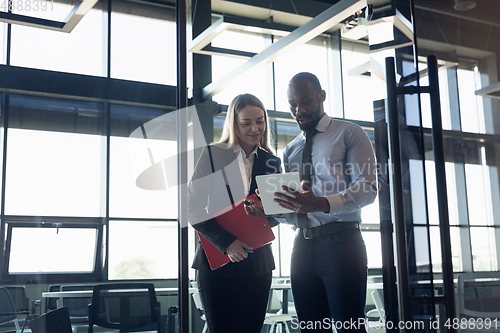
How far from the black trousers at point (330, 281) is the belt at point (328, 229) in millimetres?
16

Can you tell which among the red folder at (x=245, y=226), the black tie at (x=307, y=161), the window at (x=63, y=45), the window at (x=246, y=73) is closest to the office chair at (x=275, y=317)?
the red folder at (x=245, y=226)

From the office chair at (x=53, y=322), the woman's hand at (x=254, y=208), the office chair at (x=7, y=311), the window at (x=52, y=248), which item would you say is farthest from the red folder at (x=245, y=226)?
the office chair at (x=7, y=311)

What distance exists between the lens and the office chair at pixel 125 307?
1832 mm

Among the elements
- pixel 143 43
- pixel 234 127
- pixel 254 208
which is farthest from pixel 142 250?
pixel 143 43

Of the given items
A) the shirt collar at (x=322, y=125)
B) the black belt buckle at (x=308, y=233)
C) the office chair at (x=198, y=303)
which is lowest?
the office chair at (x=198, y=303)

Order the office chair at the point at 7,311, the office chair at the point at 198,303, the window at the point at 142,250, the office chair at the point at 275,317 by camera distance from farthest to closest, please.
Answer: the office chair at the point at 275,317 → the office chair at the point at 198,303 → the window at the point at 142,250 → the office chair at the point at 7,311

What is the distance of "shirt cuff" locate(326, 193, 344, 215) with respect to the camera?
1828 mm

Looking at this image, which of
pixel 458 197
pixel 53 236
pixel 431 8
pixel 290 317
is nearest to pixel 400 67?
pixel 431 8

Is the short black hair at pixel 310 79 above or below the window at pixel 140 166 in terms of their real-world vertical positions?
above

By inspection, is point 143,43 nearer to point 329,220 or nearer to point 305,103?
point 305,103

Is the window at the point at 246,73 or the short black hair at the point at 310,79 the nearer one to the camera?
the short black hair at the point at 310,79

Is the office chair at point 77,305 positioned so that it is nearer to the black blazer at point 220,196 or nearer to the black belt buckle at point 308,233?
the black blazer at point 220,196

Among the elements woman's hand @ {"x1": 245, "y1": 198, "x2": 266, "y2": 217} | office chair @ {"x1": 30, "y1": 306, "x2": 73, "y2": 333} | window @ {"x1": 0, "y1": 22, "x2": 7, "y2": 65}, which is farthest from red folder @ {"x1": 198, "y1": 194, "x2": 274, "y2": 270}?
window @ {"x1": 0, "y1": 22, "x2": 7, "y2": 65}

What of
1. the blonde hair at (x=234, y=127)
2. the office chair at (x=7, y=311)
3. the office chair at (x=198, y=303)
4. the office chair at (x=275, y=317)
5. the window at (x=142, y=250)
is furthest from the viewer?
the office chair at (x=275, y=317)
